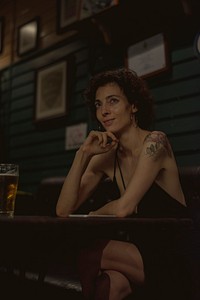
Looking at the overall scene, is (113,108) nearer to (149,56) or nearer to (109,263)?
(109,263)

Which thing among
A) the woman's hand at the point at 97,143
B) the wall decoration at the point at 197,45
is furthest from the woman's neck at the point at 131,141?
the wall decoration at the point at 197,45

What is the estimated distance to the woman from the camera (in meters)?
1.89

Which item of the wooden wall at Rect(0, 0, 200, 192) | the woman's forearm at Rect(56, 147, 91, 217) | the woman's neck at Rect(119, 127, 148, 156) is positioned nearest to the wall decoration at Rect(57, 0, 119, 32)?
the wooden wall at Rect(0, 0, 200, 192)

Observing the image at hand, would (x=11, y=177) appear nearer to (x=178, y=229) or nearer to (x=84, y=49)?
(x=178, y=229)

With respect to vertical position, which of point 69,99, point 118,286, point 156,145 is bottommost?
point 118,286

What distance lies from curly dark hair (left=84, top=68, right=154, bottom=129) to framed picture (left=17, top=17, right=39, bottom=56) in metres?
3.04

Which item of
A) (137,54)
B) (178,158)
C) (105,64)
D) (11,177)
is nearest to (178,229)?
(11,177)

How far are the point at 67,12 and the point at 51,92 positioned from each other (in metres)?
1.01

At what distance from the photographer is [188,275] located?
2.06 meters

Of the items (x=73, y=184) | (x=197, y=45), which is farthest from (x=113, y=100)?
(x=197, y=45)

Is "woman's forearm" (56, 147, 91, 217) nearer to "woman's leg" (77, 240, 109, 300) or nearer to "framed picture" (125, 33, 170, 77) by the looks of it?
"woman's leg" (77, 240, 109, 300)

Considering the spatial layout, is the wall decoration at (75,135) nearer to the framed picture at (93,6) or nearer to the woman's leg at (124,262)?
the framed picture at (93,6)

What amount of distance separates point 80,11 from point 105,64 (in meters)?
0.74

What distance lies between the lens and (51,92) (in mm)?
5191
